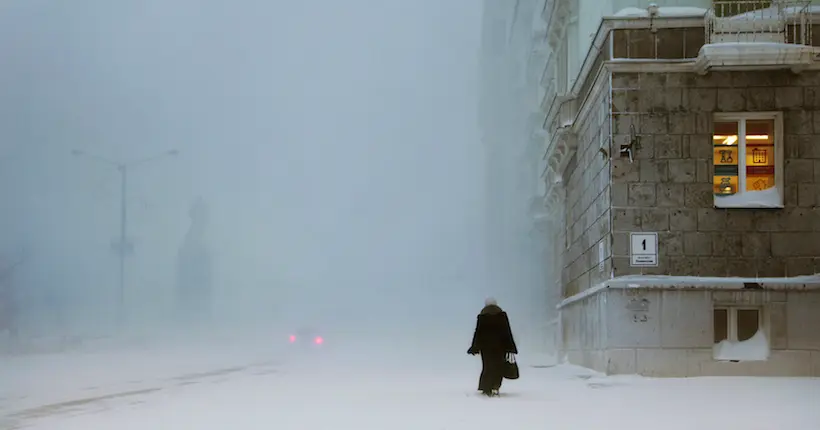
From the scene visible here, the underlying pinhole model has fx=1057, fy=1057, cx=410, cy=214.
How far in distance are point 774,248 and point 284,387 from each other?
31.0 feet

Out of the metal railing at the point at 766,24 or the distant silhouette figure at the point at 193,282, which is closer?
the metal railing at the point at 766,24

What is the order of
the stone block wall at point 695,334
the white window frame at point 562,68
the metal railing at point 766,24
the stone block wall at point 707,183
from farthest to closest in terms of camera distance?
the white window frame at point 562,68
the metal railing at point 766,24
the stone block wall at point 707,183
the stone block wall at point 695,334

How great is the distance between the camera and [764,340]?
19.5 meters

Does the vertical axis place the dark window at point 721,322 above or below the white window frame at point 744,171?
below

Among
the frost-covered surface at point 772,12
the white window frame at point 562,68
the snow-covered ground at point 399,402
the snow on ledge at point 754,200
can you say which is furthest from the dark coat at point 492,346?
the white window frame at point 562,68

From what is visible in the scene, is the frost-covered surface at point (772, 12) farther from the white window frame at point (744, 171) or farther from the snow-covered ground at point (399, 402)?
the snow-covered ground at point (399, 402)

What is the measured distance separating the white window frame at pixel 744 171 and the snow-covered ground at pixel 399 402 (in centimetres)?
334

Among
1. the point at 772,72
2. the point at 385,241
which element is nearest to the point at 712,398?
the point at 772,72

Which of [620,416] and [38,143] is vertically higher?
[38,143]

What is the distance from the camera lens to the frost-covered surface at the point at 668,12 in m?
20.1

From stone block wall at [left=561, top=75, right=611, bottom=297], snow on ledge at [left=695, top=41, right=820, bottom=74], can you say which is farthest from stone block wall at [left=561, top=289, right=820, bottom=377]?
snow on ledge at [left=695, top=41, right=820, bottom=74]

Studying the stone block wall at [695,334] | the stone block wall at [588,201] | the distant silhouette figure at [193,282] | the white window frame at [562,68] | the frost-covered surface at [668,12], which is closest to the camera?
the stone block wall at [695,334]

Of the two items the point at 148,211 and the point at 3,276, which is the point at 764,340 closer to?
the point at 3,276

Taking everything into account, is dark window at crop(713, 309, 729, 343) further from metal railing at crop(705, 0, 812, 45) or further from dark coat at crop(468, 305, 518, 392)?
dark coat at crop(468, 305, 518, 392)
